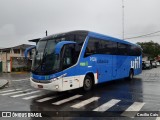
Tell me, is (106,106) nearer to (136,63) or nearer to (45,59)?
(45,59)

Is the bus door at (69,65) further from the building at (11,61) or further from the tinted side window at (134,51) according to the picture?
the building at (11,61)

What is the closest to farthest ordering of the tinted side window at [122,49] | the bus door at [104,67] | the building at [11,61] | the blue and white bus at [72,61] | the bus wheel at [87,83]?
1. the blue and white bus at [72,61]
2. the bus wheel at [87,83]
3. the bus door at [104,67]
4. the tinted side window at [122,49]
5. the building at [11,61]

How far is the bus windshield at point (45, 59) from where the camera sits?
9.71m

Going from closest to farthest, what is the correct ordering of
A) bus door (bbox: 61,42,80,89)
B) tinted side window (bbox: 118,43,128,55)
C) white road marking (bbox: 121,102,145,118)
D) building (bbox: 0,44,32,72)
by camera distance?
white road marking (bbox: 121,102,145,118) → bus door (bbox: 61,42,80,89) → tinted side window (bbox: 118,43,128,55) → building (bbox: 0,44,32,72)

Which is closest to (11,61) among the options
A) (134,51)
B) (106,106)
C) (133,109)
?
(134,51)

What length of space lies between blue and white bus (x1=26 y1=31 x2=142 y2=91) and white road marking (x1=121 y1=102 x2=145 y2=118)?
349cm

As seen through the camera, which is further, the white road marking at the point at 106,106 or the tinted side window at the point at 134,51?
the tinted side window at the point at 134,51

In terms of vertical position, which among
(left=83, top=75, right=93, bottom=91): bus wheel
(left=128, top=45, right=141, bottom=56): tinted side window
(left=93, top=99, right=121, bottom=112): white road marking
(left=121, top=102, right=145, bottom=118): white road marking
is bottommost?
(left=93, top=99, right=121, bottom=112): white road marking

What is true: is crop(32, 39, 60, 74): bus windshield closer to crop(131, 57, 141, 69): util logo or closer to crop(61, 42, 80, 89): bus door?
crop(61, 42, 80, 89): bus door

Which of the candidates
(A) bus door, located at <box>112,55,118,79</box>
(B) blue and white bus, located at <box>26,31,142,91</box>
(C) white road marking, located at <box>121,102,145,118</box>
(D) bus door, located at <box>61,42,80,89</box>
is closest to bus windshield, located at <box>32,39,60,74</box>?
(B) blue and white bus, located at <box>26,31,142,91</box>

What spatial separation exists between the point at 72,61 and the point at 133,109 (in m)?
4.22

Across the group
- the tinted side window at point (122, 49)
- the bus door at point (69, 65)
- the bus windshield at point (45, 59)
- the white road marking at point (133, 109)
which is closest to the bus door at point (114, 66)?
the tinted side window at point (122, 49)

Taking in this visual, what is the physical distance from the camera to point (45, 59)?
9.95 metres

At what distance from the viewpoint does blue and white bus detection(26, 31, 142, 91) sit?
969 centimetres
